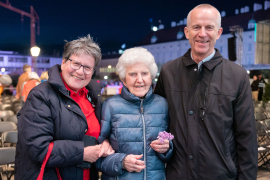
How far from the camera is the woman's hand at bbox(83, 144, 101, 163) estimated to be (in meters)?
1.91

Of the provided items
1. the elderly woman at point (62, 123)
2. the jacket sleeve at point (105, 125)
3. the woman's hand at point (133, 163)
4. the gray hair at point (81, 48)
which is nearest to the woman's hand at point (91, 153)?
the elderly woman at point (62, 123)

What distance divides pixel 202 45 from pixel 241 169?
986 mm

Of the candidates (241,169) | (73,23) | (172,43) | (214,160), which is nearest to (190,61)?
(214,160)

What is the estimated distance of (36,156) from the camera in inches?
70.1

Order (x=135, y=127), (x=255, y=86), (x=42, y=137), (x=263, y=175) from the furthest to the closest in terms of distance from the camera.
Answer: (x=255, y=86), (x=263, y=175), (x=135, y=127), (x=42, y=137)

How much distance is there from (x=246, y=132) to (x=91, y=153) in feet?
3.82

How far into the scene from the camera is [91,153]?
1923 millimetres

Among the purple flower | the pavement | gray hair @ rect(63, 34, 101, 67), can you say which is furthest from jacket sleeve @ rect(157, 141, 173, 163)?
the pavement

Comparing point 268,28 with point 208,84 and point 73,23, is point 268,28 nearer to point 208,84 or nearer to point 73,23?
point 208,84

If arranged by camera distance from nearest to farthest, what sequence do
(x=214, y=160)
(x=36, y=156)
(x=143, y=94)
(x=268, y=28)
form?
1. (x=36, y=156)
2. (x=214, y=160)
3. (x=143, y=94)
4. (x=268, y=28)

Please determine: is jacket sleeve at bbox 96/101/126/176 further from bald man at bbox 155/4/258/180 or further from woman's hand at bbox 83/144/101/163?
bald man at bbox 155/4/258/180

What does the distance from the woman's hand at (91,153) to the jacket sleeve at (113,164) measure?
10 centimetres

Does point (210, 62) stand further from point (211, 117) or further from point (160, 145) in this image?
A: point (160, 145)

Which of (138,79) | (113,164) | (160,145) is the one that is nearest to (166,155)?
(160,145)
